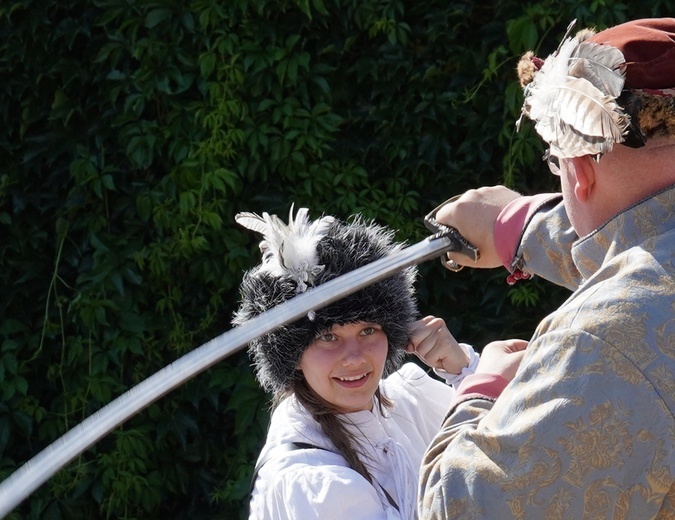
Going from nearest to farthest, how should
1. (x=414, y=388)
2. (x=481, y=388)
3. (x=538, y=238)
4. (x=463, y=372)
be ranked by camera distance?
1. (x=481, y=388)
2. (x=538, y=238)
3. (x=463, y=372)
4. (x=414, y=388)

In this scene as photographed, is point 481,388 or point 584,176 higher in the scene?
point 584,176

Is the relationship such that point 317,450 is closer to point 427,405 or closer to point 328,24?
point 427,405

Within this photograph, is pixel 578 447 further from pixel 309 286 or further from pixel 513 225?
pixel 309 286

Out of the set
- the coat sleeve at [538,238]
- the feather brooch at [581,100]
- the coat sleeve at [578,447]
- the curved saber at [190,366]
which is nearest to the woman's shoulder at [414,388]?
the curved saber at [190,366]

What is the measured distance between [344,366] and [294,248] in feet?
0.98

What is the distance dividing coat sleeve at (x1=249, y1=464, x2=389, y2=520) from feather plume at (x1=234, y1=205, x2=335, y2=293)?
430 mm

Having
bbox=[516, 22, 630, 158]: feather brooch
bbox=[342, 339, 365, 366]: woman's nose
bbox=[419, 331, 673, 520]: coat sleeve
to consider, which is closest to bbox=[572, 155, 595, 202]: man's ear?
bbox=[516, 22, 630, 158]: feather brooch

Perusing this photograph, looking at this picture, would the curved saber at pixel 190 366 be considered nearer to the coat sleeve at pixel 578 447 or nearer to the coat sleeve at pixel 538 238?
the coat sleeve at pixel 538 238

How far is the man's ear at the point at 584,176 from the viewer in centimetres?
157

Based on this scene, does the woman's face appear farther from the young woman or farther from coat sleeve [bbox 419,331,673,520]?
coat sleeve [bbox 419,331,673,520]

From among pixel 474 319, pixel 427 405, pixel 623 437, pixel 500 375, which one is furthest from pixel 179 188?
pixel 623 437

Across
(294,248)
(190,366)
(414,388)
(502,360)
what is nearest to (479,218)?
(502,360)

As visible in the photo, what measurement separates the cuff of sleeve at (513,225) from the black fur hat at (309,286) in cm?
69

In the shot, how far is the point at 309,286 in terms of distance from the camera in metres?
2.56
